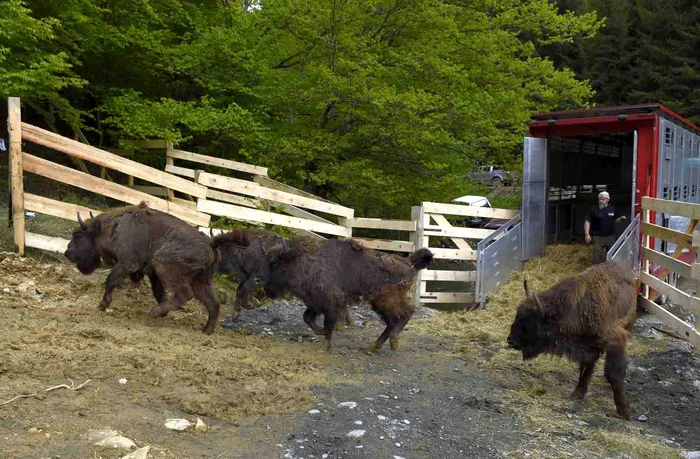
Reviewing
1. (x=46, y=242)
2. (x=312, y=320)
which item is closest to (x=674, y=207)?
(x=312, y=320)

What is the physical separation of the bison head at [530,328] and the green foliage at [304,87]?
266 inches

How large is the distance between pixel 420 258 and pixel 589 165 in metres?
9.21

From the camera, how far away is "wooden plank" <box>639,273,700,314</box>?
7.61 m

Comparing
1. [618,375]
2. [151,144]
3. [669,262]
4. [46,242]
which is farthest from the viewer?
[151,144]

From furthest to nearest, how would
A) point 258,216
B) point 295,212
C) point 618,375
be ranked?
point 295,212
point 258,216
point 618,375

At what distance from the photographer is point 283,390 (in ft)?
19.1

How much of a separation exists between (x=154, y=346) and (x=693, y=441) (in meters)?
5.23

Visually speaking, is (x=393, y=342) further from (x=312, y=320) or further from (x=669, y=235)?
(x=669, y=235)

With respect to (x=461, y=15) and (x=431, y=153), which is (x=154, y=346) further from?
(x=461, y=15)

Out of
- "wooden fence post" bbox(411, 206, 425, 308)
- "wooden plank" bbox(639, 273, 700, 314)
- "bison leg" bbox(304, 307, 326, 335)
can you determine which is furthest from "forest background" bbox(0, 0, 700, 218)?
"bison leg" bbox(304, 307, 326, 335)

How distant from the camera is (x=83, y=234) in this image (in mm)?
8078

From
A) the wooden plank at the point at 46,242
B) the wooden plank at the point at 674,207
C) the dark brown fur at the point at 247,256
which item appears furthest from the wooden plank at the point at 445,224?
the wooden plank at the point at 46,242

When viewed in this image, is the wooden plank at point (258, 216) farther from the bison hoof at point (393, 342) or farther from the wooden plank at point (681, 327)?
the wooden plank at point (681, 327)

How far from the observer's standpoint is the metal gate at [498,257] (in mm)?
10906
